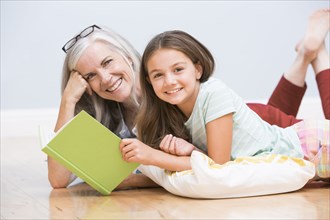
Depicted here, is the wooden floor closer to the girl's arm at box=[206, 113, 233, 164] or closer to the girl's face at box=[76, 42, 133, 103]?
the girl's arm at box=[206, 113, 233, 164]

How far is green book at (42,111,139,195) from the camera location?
5.74 ft

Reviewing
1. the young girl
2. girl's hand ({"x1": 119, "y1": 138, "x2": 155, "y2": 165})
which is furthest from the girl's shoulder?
girl's hand ({"x1": 119, "y1": 138, "x2": 155, "y2": 165})

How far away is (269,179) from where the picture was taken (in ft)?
5.72

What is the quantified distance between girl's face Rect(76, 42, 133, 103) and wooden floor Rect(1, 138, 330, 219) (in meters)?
0.29

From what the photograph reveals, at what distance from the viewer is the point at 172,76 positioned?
1.86m

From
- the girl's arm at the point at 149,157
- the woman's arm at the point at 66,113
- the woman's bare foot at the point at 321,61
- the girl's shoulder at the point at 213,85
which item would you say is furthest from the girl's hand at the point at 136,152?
the woman's bare foot at the point at 321,61

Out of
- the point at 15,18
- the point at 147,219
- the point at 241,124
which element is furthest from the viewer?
the point at 15,18

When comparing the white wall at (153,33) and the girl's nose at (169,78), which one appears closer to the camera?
the girl's nose at (169,78)

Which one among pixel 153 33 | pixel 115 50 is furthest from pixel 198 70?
pixel 153 33

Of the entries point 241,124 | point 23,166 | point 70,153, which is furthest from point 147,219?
point 23,166

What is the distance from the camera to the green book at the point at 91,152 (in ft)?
5.74

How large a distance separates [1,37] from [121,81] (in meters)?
1.71

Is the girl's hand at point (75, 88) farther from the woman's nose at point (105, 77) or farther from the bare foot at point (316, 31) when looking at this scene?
the bare foot at point (316, 31)

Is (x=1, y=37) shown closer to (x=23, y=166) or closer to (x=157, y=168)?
(x=23, y=166)
